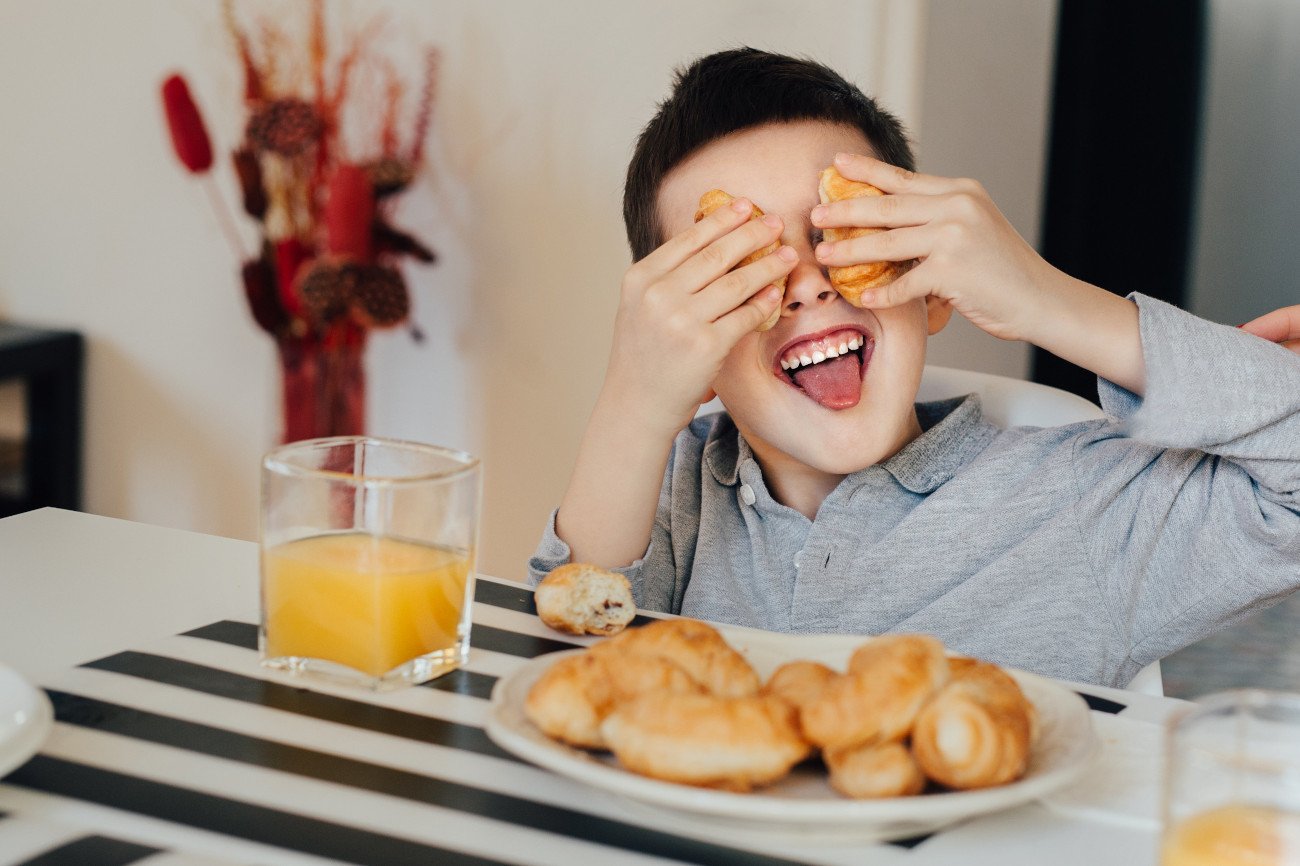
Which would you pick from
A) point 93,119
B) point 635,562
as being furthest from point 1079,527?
point 93,119

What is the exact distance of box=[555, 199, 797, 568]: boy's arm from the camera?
1029mm

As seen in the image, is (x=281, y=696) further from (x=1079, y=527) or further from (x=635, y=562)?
(x=1079, y=527)

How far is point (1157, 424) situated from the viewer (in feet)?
3.20

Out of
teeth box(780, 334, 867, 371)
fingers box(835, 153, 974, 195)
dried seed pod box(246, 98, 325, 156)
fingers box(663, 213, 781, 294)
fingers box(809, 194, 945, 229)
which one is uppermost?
dried seed pod box(246, 98, 325, 156)

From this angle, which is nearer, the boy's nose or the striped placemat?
the striped placemat

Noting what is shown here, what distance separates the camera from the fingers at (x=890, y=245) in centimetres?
98

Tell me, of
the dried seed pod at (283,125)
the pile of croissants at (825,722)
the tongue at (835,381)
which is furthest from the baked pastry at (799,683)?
the dried seed pod at (283,125)

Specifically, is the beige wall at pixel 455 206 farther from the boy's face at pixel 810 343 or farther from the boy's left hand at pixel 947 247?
the boy's left hand at pixel 947 247

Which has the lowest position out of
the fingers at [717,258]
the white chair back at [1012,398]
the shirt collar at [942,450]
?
the shirt collar at [942,450]

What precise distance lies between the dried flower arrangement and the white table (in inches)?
60.8

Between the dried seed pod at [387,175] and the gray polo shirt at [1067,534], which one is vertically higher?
the dried seed pod at [387,175]

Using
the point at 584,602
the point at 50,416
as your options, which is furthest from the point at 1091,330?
the point at 50,416

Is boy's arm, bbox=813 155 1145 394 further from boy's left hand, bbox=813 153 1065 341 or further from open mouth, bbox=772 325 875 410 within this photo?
open mouth, bbox=772 325 875 410

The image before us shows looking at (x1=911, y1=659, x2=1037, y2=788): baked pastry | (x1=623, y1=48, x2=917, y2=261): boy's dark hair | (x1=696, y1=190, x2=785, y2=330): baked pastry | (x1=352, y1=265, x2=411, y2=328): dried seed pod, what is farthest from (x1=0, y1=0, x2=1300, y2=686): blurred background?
(x1=911, y1=659, x2=1037, y2=788): baked pastry
